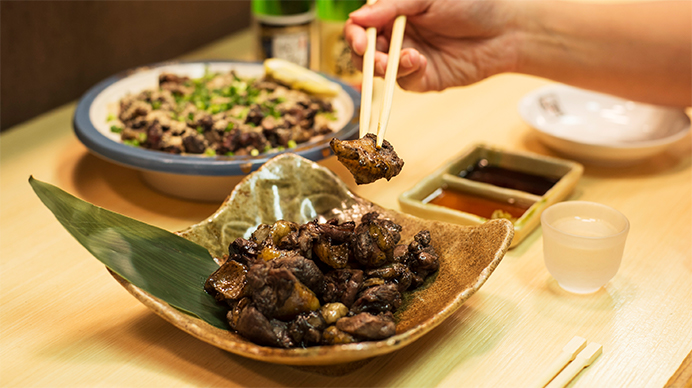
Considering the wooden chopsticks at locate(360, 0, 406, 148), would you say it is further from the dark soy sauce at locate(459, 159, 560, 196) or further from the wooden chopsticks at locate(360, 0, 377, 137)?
the dark soy sauce at locate(459, 159, 560, 196)

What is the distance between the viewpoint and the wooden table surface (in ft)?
4.04

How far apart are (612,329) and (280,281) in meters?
0.78

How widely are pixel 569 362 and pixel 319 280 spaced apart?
1.80 ft

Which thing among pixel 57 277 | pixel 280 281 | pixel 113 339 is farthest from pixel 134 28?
pixel 280 281

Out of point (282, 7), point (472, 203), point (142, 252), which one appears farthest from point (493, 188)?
point (282, 7)

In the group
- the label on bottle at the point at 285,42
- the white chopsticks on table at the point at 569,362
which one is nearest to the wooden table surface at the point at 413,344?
the white chopsticks on table at the point at 569,362

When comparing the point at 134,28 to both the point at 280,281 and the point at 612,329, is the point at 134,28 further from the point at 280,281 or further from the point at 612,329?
the point at 612,329

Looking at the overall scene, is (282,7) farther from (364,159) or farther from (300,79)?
(364,159)

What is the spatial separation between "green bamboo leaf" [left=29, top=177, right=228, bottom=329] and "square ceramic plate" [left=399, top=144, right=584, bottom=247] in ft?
2.21

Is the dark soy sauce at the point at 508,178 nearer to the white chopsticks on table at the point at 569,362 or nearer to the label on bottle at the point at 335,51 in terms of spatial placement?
the white chopsticks on table at the point at 569,362

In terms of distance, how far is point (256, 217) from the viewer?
1.57m

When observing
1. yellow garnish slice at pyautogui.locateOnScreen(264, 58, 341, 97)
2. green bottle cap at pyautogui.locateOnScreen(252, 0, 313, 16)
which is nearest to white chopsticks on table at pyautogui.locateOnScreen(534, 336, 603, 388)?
yellow garnish slice at pyautogui.locateOnScreen(264, 58, 341, 97)

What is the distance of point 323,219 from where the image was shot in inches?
64.0

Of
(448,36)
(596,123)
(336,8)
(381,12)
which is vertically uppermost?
(381,12)
